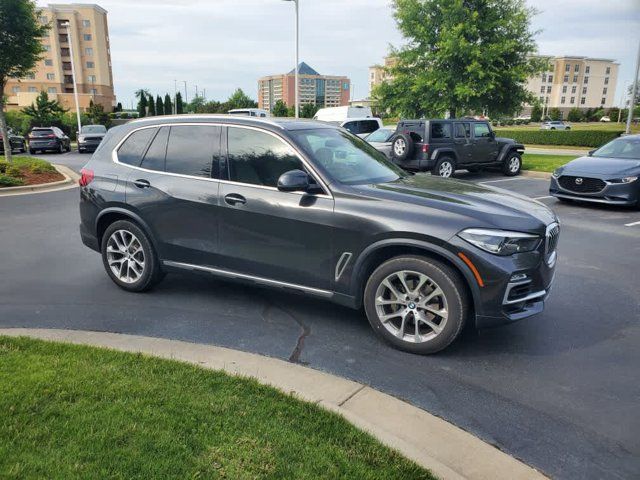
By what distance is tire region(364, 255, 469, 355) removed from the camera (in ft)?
12.8

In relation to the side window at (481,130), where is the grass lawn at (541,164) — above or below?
below

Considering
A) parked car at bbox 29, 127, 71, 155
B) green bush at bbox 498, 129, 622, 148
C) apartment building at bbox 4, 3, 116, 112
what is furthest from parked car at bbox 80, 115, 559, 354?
apartment building at bbox 4, 3, 116, 112

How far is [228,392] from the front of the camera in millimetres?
3279

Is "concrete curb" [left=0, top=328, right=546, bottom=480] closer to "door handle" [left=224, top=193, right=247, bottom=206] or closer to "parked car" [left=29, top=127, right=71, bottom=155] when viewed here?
"door handle" [left=224, top=193, right=247, bottom=206]

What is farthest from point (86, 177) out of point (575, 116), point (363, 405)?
point (575, 116)

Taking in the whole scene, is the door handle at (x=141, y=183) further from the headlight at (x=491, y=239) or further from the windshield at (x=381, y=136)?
the windshield at (x=381, y=136)

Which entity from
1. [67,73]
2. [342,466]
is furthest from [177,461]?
[67,73]

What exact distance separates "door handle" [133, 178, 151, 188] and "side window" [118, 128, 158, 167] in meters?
0.22

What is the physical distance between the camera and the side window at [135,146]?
533 centimetres

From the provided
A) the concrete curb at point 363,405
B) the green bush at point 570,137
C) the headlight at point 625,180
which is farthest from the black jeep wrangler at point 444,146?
the green bush at point 570,137

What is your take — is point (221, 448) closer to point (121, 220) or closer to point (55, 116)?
point (121, 220)

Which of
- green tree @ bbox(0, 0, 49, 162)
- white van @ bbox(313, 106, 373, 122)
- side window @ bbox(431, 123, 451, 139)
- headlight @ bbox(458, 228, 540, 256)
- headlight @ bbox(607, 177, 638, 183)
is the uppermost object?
green tree @ bbox(0, 0, 49, 162)

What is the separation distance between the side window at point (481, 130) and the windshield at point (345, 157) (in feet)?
38.4

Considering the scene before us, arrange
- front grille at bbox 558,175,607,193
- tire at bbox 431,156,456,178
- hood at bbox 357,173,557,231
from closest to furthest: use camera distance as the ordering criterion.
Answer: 1. hood at bbox 357,173,557,231
2. front grille at bbox 558,175,607,193
3. tire at bbox 431,156,456,178
